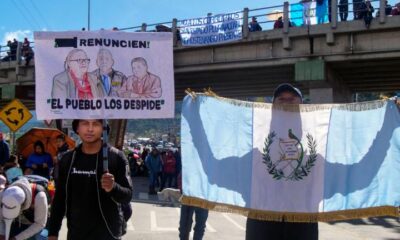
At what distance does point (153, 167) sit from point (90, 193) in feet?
51.3

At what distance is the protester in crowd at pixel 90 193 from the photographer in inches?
152

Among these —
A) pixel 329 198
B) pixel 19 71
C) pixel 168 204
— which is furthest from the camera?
pixel 19 71

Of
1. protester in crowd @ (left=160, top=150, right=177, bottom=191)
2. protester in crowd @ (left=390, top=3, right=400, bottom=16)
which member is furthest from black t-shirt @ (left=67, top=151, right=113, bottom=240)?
protester in crowd @ (left=390, top=3, right=400, bottom=16)

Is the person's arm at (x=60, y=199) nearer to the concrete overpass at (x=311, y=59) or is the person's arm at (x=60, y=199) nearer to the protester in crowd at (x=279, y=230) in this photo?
the protester in crowd at (x=279, y=230)

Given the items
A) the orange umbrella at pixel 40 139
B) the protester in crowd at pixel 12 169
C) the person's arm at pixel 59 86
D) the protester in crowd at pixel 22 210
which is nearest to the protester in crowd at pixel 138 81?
the person's arm at pixel 59 86

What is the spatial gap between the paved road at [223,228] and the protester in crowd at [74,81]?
17.6 feet

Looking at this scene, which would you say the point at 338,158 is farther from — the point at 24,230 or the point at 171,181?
the point at 171,181

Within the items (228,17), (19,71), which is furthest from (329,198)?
(19,71)

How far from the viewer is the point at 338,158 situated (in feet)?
14.1

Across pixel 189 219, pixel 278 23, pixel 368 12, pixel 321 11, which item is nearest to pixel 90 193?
pixel 189 219

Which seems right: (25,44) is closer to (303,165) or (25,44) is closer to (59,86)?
(59,86)

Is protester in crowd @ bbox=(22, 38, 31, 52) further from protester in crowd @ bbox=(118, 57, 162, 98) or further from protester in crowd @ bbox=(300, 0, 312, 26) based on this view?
protester in crowd @ bbox=(118, 57, 162, 98)

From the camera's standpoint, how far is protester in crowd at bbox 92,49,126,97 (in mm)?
4180

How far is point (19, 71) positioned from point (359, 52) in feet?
59.8
